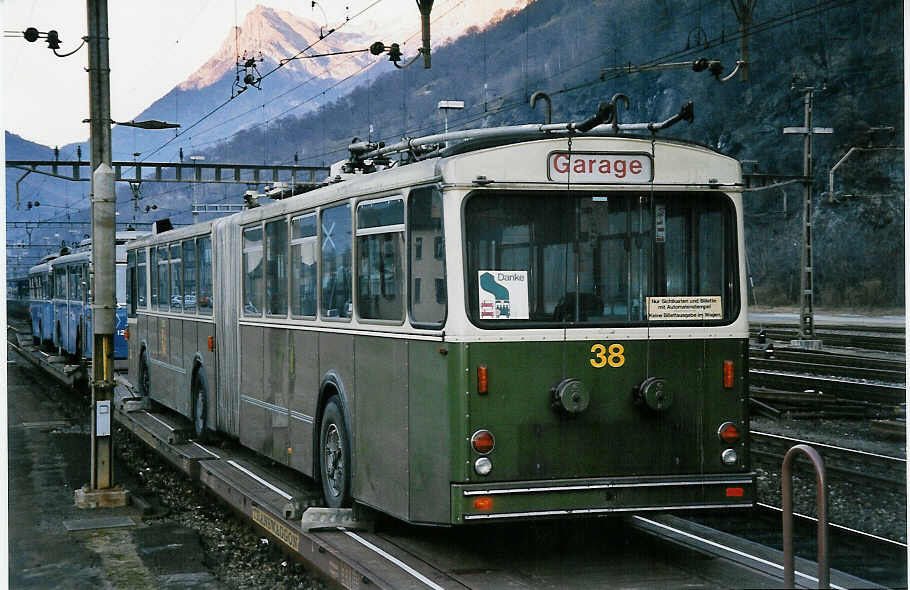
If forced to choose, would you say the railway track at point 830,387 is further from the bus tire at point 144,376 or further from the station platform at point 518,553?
the station platform at point 518,553

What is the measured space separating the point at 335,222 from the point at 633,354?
279cm

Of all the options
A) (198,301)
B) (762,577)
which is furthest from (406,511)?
(198,301)

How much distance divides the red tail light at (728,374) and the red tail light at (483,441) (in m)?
1.60

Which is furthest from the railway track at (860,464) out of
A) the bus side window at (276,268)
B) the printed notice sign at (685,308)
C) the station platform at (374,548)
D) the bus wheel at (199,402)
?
the bus wheel at (199,402)

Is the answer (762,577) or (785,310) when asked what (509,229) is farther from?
(785,310)

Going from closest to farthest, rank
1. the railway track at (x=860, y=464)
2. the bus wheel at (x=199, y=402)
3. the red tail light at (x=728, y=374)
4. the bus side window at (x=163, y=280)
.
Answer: the red tail light at (x=728, y=374) → the railway track at (x=860, y=464) → the bus wheel at (x=199, y=402) → the bus side window at (x=163, y=280)

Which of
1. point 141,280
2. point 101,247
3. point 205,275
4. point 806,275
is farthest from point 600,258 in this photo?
point 806,275

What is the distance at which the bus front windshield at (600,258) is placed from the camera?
7.49 m

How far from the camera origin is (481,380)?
24.2 feet

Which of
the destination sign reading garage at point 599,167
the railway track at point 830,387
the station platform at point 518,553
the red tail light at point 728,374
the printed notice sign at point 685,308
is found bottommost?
the railway track at point 830,387

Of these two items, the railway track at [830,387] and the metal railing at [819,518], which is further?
the railway track at [830,387]

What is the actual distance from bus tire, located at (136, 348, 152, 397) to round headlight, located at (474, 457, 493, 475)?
1181 cm

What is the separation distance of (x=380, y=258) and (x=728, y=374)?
95.9 inches

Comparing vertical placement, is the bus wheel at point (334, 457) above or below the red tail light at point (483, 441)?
below
